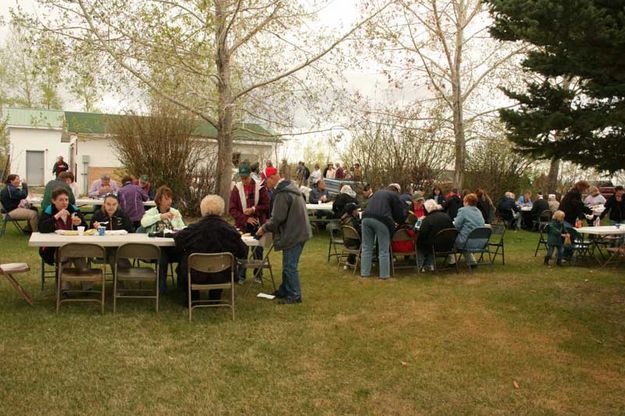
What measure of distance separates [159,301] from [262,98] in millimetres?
10671

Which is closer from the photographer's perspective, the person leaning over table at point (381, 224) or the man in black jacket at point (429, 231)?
the person leaning over table at point (381, 224)

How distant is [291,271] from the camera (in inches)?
278

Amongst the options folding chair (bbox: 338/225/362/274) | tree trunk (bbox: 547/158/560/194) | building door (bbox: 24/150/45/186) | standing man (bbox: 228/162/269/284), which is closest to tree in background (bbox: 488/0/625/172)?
standing man (bbox: 228/162/269/284)

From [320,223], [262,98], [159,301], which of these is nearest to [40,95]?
[262,98]

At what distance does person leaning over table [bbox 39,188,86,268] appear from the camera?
6.86 m

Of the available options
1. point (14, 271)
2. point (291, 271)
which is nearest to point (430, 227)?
point (291, 271)

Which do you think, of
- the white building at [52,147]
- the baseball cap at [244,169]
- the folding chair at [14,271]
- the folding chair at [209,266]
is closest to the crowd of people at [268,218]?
the baseball cap at [244,169]

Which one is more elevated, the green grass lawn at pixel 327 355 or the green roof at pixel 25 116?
the green roof at pixel 25 116

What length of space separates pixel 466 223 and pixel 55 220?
6047 millimetres

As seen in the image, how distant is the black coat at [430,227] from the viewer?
30.2 ft

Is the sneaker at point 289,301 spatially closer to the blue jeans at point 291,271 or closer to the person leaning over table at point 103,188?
the blue jeans at point 291,271

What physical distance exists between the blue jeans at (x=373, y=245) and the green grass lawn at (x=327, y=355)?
829mm

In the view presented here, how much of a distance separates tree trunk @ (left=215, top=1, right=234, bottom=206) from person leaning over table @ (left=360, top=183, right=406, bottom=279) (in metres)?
8.34

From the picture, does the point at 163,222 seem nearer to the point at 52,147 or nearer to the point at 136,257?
the point at 136,257
